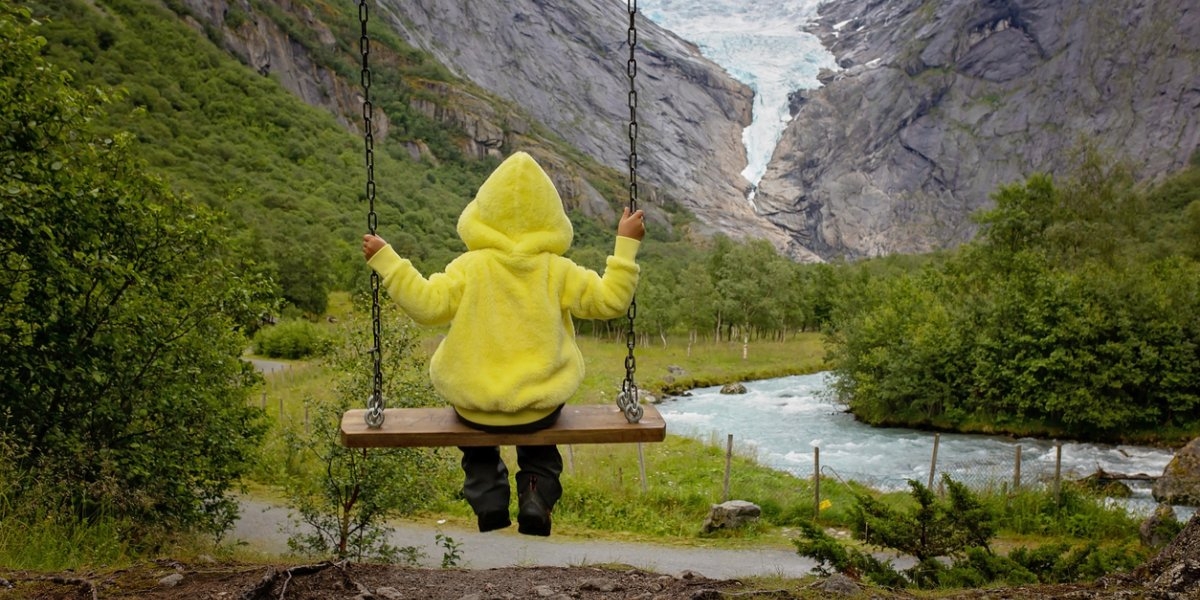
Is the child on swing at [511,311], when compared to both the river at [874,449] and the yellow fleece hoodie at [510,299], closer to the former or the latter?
→ the yellow fleece hoodie at [510,299]

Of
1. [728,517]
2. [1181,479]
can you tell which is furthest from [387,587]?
[1181,479]

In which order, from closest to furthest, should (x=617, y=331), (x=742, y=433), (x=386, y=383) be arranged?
(x=386, y=383) < (x=742, y=433) < (x=617, y=331)

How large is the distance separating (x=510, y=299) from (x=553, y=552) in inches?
331

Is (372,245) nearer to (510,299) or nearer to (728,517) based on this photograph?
(510,299)

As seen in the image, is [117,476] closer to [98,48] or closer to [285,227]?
[285,227]

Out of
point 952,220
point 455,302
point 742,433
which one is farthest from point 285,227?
point 952,220

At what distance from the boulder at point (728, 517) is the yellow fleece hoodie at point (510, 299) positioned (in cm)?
1011

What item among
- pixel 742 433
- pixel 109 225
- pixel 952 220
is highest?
pixel 952 220

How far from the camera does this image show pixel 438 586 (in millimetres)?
7148

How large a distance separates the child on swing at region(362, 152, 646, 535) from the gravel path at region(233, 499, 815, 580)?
256 inches

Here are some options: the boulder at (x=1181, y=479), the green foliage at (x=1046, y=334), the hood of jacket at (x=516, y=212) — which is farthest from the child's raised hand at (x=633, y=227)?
the green foliage at (x=1046, y=334)

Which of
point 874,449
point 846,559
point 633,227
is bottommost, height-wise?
point 874,449

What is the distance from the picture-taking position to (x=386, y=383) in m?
8.55

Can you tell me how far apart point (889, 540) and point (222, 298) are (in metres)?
7.40
